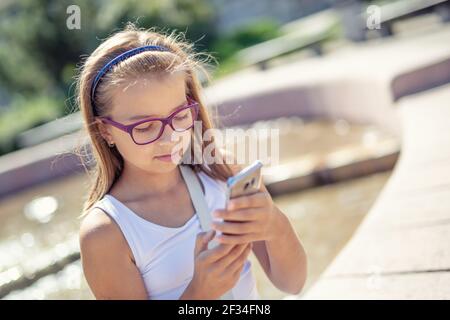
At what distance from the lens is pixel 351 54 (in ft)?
33.6

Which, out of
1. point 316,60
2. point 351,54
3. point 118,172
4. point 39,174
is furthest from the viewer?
point 316,60

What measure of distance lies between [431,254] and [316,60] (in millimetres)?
8942

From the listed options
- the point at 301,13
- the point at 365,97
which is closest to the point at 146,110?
the point at 365,97

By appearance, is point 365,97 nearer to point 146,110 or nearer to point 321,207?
point 321,207

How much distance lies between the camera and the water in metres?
4.55

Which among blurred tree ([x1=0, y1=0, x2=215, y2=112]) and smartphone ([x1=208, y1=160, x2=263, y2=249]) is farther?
blurred tree ([x1=0, y1=0, x2=215, y2=112])

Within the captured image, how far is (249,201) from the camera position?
1.42m

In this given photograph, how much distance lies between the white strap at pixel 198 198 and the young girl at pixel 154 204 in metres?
0.02

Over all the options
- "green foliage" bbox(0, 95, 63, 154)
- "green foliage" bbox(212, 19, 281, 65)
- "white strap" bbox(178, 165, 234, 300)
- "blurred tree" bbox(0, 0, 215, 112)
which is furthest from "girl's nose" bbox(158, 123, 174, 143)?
"green foliage" bbox(212, 19, 281, 65)

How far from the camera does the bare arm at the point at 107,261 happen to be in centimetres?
156

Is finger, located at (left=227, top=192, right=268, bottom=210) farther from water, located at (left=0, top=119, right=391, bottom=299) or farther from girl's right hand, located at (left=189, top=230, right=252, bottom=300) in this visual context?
water, located at (left=0, top=119, right=391, bottom=299)

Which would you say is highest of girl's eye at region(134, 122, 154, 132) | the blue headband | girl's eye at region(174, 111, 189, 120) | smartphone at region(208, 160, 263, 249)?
the blue headband

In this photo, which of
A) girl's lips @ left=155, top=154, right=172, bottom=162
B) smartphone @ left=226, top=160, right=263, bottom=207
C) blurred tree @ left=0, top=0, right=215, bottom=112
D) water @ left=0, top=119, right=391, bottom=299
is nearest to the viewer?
smartphone @ left=226, top=160, right=263, bottom=207

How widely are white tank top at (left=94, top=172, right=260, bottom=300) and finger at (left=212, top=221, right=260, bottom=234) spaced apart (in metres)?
0.29
